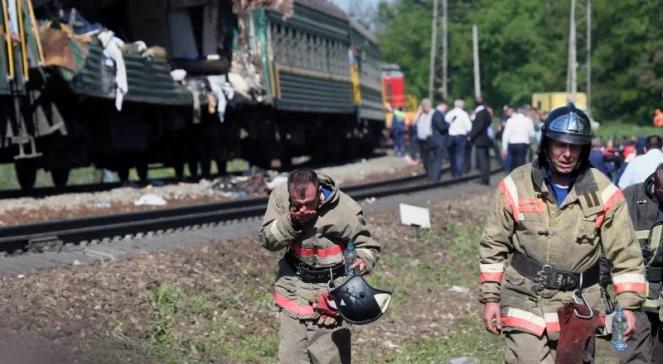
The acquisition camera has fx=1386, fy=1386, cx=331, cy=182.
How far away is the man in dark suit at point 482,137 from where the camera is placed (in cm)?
2602

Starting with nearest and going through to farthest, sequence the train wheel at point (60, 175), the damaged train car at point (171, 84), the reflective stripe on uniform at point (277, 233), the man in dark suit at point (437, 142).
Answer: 1. the reflective stripe on uniform at point (277, 233)
2. the damaged train car at point (171, 84)
3. the train wheel at point (60, 175)
4. the man in dark suit at point (437, 142)

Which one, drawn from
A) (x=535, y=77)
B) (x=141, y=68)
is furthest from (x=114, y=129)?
(x=535, y=77)

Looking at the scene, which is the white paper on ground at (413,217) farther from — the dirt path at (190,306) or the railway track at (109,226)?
the dirt path at (190,306)

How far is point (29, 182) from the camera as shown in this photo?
2061 cm

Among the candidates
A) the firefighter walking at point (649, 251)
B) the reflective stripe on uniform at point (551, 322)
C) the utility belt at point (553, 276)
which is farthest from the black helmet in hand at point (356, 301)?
the firefighter walking at point (649, 251)

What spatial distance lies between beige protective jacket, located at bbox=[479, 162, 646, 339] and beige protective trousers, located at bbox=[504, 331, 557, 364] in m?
0.03

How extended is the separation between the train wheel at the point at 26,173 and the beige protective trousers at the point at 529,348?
49.1 ft

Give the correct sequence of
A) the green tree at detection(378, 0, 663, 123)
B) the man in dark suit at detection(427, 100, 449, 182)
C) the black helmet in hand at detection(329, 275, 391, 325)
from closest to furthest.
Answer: the black helmet in hand at detection(329, 275, 391, 325) < the man in dark suit at detection(427, 100, 449, 182) < the green tree at detection(378, 0, 663, 123)

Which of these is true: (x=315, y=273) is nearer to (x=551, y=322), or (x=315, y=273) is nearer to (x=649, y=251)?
(x=551, y=322)

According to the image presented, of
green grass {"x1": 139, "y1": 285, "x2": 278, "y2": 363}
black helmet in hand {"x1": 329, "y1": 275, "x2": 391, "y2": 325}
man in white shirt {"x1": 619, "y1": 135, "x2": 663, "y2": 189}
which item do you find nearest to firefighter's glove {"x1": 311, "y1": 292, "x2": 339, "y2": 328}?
black helmet in hand {"x1": 329, "y1": 275, "x2": 391, "y2": 325}

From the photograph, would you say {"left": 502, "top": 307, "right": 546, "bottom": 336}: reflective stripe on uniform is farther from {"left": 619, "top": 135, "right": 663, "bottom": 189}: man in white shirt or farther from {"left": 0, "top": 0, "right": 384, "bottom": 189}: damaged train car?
{"left": 0, "top": 0, "right": 384, "bottom": 189}: damaged train car

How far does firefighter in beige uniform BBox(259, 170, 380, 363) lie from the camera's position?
698 cm

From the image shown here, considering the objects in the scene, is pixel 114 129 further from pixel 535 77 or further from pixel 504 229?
pixel 535 77

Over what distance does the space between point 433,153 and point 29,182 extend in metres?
9.09
